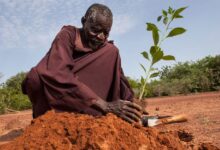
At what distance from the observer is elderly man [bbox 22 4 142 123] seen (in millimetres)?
2836

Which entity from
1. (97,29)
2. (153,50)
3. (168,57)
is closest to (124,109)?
(97,29)

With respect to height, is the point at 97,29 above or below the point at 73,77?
above

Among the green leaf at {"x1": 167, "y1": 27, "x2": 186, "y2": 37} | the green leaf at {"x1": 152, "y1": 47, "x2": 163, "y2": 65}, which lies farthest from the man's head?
the green leaf at {"x1": 167, "y1": 27, "x2": 186, "y2": 37}

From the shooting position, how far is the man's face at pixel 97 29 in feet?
10.9

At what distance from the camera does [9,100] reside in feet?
51.8

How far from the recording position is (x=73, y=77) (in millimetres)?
2959

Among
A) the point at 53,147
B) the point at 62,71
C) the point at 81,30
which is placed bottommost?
the point at 53,147

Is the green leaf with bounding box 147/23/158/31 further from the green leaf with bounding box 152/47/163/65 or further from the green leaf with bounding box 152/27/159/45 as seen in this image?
the green leaf with bounding box 152/47/163/65

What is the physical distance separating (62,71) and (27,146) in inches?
Result: 30.4

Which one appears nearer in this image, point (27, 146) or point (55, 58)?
point (27, 146)

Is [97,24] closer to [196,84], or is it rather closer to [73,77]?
[73,77]

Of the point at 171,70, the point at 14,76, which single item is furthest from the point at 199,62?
the point at 14,76

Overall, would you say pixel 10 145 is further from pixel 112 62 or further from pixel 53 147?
pixel 112 62

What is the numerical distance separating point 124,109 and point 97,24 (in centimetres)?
94
